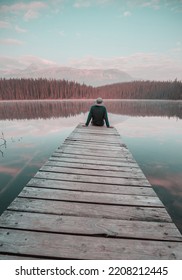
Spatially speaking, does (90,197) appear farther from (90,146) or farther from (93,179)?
(90,146)

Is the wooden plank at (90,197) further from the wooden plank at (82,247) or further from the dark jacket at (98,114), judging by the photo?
the dark jacket at (98,114)

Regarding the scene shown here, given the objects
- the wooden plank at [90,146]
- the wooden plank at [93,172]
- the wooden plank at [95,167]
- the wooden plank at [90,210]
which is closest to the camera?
the wooden plank at [90,210]

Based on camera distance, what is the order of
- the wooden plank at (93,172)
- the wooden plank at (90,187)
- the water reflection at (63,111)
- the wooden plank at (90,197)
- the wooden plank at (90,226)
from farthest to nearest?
the water reflection at (63,111), the wooden plank at (93,172), the wooden plank at (90,187), the wooden plank at (90,197), the wooden plank at (90,226)

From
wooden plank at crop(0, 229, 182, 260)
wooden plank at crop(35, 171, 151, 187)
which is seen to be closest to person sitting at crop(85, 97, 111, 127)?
wooden plank at crop(35, 171, 151, 187)

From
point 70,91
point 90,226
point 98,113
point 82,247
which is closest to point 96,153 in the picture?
point 90,226

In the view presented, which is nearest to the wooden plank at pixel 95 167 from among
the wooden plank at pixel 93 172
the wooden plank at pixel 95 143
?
the wooden plank at pixel 93 172

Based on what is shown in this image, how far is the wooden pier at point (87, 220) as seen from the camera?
1.96 m

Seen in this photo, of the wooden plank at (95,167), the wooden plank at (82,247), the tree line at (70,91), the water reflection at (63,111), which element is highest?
the tree line at (70,91)

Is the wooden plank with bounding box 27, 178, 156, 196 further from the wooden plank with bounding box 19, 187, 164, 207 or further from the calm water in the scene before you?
the calm water

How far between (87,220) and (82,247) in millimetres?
456

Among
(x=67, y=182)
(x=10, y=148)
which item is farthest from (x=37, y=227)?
(x=10, y=148)

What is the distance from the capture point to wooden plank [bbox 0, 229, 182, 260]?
6.29 ft

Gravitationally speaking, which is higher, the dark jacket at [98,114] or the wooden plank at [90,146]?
the dark jacket at [98,114]

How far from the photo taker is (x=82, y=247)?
199cm
